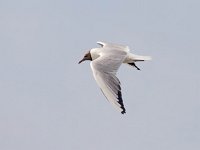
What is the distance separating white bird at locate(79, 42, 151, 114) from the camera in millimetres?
10297

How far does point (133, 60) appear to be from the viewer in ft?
50.3

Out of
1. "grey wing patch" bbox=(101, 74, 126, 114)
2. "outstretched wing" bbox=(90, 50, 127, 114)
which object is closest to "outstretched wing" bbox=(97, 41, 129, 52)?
"outstretched wing" bbox=(90, 50, 127, 114)

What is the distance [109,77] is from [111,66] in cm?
82

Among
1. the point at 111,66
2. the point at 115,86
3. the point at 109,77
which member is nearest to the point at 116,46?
the point at 111,66

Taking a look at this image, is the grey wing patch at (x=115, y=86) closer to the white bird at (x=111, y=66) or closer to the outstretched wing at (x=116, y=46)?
the white bird at (x=111, y=66)

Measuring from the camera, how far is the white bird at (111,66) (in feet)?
33.8

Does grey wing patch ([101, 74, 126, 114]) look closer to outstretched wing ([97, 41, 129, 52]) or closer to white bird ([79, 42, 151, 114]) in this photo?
white bird ([79, 42, 151, 114])

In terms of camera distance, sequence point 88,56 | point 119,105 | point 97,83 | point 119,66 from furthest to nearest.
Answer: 1. point 88,56
2. point 119,66
3. point 97,83
4. point 119,105

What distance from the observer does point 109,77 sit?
1126 cm

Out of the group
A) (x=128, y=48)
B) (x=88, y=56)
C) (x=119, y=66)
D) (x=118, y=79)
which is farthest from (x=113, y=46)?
(x=118, y=79)

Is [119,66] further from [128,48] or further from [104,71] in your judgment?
[128,48]

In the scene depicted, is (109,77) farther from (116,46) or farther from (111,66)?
(116,46)

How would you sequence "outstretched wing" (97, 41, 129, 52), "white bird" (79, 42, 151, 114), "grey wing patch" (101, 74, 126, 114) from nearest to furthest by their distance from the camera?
"grey wing patch" (101, 74, 126, 114) → "white bird" (79, 42, 151, 114) → "outstretched wing" (97, 41, 129, 52)

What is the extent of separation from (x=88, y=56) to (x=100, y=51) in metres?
1.99
